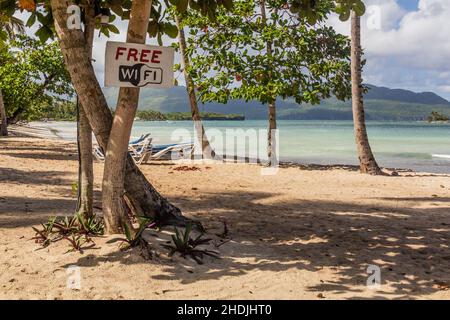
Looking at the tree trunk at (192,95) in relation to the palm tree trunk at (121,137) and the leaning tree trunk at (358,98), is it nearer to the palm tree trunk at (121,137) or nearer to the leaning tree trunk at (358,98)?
the leaning tree trunk at (358,98)

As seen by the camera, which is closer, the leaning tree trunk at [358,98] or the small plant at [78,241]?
the small plant at [78,241]

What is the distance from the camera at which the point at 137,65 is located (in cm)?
482

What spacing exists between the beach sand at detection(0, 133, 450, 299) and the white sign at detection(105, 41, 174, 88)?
6.15 feet

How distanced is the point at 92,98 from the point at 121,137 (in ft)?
2.02

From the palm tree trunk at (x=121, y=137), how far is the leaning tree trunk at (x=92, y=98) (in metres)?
0.30

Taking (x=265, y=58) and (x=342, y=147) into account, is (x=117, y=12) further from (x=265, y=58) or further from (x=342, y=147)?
(x=342, y=147)

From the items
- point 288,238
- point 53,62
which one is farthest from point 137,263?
point 53,62

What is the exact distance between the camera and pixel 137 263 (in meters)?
5.12

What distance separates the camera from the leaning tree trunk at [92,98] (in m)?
5.30

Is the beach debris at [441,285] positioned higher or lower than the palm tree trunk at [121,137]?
lower

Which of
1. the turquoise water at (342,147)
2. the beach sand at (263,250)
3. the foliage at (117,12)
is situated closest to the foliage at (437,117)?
the turquoise water at (342,147)

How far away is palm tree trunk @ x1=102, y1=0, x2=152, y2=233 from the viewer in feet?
17.2

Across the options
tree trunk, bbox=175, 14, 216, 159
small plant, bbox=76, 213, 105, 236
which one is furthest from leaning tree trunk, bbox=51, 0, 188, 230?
tree trunk, bbox=175, 14, 216, 159
